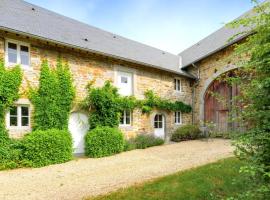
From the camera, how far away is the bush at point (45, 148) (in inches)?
283

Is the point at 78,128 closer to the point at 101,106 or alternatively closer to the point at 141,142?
the point at 101,106

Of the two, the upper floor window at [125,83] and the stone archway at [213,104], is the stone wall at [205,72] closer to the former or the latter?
the stone archway at [213,104]

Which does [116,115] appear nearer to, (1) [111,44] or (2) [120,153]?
(2) [120,153]

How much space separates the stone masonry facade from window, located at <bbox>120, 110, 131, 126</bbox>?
0.21 meters

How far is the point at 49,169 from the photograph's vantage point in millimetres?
6832

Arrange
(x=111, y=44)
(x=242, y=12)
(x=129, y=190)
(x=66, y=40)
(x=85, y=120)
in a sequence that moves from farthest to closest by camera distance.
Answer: (x=242, y=12)
(x=111, y=44)
(x=85, y=120)
(x=66, y=40)
(x=129, y=190)

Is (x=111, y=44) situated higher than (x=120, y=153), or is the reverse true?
(x=111, y=44)

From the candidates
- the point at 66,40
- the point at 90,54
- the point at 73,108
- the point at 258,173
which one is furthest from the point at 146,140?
the point at 258,173

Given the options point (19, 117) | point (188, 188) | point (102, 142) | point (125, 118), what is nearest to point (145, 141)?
point (125, 118)

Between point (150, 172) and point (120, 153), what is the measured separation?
10.3 ft

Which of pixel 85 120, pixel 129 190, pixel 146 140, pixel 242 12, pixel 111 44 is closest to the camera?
pixel 129 190

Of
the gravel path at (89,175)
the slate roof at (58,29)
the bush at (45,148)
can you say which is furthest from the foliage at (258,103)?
the slate roof at (58,29)

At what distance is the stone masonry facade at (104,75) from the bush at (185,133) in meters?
0.46

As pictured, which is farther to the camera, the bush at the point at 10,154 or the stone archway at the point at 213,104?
the stone archway at the point at 213,104
